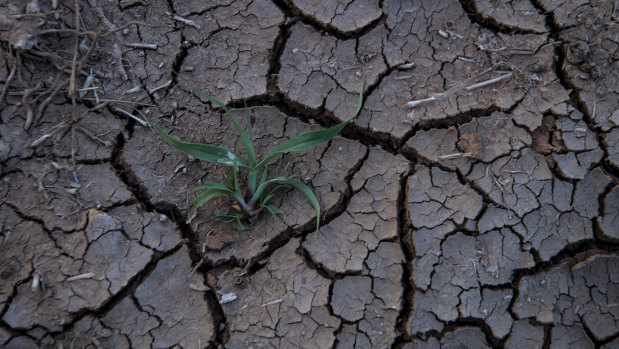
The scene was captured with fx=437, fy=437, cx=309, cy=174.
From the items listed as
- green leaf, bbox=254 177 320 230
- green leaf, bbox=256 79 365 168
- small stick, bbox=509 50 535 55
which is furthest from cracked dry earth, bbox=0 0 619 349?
green leaf, bbox=256 79 365 168

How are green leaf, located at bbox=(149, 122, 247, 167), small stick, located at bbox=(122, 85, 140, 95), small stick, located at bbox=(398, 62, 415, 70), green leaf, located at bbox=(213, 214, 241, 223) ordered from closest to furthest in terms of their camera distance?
green leaf, located at bbox=(149, 122, 247, 167) → green leaf, located at bbox=(213, 214, 241, 223) → small stick, located at bbox=(122, 85, 140, 95) → small stick, located at bbox=(398, 62, 415, 70)

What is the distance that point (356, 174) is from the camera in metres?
2.40

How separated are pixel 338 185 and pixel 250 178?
0.49 m

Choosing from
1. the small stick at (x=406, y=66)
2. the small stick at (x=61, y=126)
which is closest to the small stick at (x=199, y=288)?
the small stick at (x=61, y=126)

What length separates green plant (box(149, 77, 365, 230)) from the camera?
6.89ft

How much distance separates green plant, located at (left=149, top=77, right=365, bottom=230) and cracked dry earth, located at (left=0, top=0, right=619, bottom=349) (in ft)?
0.29

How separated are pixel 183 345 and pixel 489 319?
1507 mm

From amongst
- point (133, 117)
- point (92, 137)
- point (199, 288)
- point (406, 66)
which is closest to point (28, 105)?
point (92, 137)

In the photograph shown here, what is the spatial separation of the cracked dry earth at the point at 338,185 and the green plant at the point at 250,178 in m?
0.09

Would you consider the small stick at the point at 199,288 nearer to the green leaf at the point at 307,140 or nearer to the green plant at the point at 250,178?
the green plant at the point at 250,178

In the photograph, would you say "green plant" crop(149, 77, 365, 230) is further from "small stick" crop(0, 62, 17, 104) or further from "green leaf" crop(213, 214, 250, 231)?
"small stick" crop(0, 62, 17, 104)

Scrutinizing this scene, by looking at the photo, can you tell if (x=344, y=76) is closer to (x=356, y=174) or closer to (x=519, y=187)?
(x=356, y=174)

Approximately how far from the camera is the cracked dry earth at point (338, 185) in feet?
7.00

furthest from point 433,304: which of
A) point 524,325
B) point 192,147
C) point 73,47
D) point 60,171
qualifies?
point 73,47
